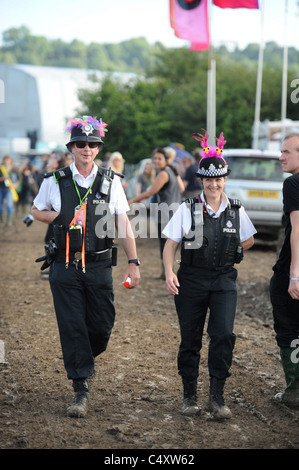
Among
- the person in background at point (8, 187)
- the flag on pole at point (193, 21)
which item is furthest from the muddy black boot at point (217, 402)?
the person in background at point (8, 187)

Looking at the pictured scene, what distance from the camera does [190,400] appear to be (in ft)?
17.9

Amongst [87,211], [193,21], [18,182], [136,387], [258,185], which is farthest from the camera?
[18,182]

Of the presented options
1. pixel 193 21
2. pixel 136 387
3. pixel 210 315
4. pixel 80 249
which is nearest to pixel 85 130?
pixel 80 249

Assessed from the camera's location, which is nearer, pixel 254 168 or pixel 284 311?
pixel 284 311

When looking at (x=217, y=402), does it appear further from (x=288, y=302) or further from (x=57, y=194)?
(x=57, y=194)

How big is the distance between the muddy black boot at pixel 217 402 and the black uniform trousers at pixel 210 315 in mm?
65

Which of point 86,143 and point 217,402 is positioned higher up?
point 86,143

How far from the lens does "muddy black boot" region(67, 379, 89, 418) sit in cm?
533

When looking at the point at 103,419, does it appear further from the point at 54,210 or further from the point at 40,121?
the point at 40,121

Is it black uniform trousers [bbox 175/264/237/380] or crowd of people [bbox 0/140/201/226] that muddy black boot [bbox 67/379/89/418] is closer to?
black uniform trousers [bbox 175/264/237/380]

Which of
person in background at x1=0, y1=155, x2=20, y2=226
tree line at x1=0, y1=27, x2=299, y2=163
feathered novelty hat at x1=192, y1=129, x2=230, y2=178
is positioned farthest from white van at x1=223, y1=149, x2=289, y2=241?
tree line at x1=0, y1=27, x2=299, y2=163

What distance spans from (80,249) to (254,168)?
33.9ft
